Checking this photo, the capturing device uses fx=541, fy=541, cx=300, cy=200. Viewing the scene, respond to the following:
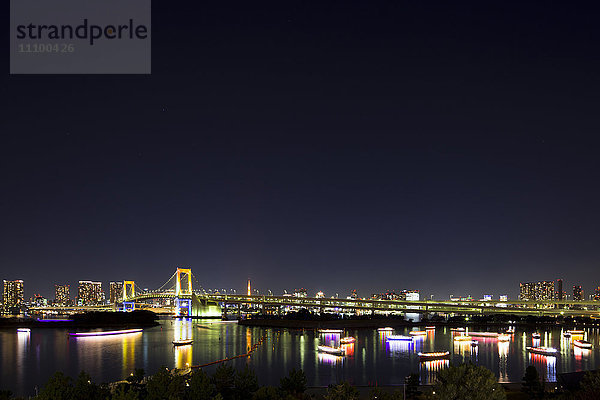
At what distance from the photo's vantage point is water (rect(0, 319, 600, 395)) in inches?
738

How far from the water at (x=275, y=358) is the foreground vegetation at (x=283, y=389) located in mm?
4301

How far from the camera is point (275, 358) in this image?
2347cm

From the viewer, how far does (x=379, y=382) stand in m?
17.2

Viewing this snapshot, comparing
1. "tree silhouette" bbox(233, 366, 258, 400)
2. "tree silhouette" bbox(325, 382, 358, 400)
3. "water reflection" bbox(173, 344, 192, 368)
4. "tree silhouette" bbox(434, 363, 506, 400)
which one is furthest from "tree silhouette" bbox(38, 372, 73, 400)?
"water reflection" bbox(173, 344, 192, 368)

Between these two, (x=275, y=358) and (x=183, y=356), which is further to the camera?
(x=183, y=356)

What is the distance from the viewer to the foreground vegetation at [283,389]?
8086mm

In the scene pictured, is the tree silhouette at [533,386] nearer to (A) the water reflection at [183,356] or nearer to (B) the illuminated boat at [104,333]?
(A) the water reflection at [183,356]

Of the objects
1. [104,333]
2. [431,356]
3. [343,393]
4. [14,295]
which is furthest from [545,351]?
[14,295]

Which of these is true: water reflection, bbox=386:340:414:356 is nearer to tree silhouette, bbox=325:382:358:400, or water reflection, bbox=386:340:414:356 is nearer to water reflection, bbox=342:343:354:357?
water reflection, bbox=342:343:354:357

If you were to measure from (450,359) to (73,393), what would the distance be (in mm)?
17549

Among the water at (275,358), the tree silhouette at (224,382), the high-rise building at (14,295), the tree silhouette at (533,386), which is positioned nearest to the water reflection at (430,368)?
the water at (275,358)

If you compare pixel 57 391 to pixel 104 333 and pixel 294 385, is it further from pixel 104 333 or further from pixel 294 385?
pixel 104 333

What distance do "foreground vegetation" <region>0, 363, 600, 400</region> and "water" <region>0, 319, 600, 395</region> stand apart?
14.1 feet

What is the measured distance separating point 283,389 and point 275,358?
1127cm
